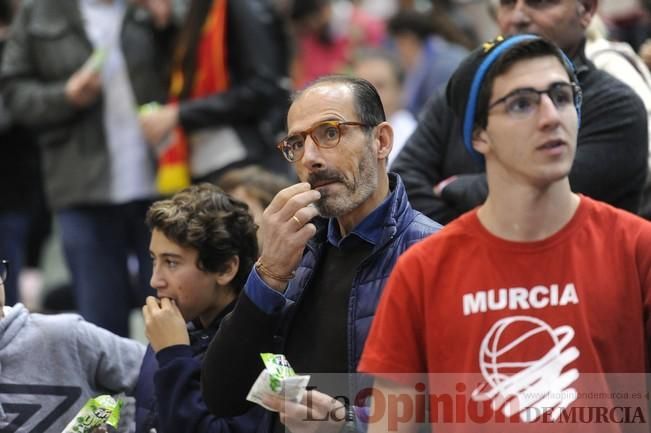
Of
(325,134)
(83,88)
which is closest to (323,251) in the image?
(325,134)

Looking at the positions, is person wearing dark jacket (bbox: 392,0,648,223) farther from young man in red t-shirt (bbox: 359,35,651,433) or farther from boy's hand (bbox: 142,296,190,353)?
young man in red t-shirt (bbox: 359,35,651,433)

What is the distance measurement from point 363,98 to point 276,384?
3.10 ft

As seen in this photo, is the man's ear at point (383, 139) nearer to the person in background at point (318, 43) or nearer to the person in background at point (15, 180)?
the person in background at point (15, 180)

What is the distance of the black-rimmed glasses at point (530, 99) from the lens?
313 cm

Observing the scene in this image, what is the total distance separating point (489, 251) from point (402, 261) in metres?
0.22

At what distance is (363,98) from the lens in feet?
12.7

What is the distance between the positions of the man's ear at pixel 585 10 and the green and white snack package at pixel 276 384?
2.00 m

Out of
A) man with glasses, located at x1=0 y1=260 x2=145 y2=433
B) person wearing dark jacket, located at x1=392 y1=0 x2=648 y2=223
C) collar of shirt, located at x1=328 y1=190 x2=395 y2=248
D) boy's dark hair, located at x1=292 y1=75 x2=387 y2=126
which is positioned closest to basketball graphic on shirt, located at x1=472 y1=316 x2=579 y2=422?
collar of shirt, located at x1=328 y1=190 x2=395 y2=248

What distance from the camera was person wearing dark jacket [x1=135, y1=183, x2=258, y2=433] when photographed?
437 centimetres

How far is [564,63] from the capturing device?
128 inches

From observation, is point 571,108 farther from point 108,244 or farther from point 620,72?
point 108,244

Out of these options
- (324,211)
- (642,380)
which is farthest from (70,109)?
(642,380)

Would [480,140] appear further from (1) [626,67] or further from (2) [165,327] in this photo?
(1) [626,67]

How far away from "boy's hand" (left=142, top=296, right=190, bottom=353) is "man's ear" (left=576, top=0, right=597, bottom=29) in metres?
1.83
